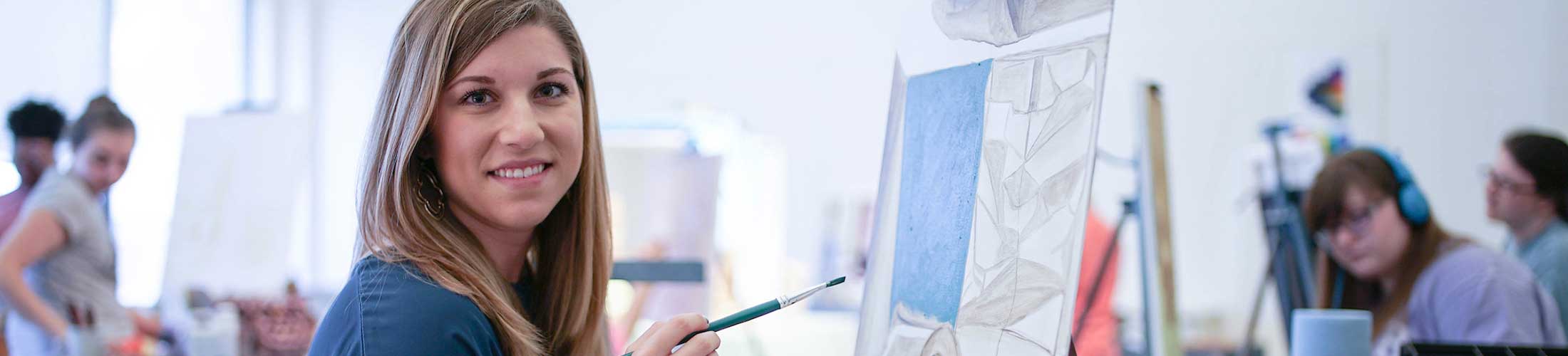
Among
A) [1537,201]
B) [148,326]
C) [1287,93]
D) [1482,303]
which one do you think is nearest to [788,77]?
[1287,93]

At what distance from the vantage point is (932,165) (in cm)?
106

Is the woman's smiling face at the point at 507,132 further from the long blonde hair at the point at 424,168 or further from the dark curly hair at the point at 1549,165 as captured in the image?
the dark curly hair at the point at 1549,165

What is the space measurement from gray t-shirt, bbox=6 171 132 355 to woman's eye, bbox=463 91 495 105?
86.0 inches

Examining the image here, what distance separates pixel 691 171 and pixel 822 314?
1.66 meters

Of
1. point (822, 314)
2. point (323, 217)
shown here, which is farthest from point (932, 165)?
point (323, 217)

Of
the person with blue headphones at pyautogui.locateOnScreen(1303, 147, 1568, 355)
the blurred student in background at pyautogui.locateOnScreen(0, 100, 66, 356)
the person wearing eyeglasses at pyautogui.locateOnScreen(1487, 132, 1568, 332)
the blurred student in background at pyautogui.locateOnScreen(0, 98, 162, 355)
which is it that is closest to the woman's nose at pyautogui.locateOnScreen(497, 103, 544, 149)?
the person with blue headphones at pyautogui.locateOnScreen(1303, 147, 1568, 355)

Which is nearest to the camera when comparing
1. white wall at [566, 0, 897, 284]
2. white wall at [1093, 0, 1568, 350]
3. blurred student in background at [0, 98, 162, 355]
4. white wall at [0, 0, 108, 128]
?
blurred student in background at [0, 98, 162, 355]

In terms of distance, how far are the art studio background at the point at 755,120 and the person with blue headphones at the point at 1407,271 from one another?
138 cm

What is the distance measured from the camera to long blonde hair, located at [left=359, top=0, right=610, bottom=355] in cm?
92

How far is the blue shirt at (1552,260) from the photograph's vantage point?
229 cm

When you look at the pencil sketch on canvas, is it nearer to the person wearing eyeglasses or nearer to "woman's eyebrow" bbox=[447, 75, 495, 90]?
"woman's eyebrow" bbox=[447, 75, 495, 90]

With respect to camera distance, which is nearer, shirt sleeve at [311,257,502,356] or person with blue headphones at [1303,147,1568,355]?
shirt sleeve at [311,257,502,356]

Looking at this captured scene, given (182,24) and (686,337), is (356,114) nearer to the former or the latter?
(182,24)

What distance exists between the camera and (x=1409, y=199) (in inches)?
79.2
